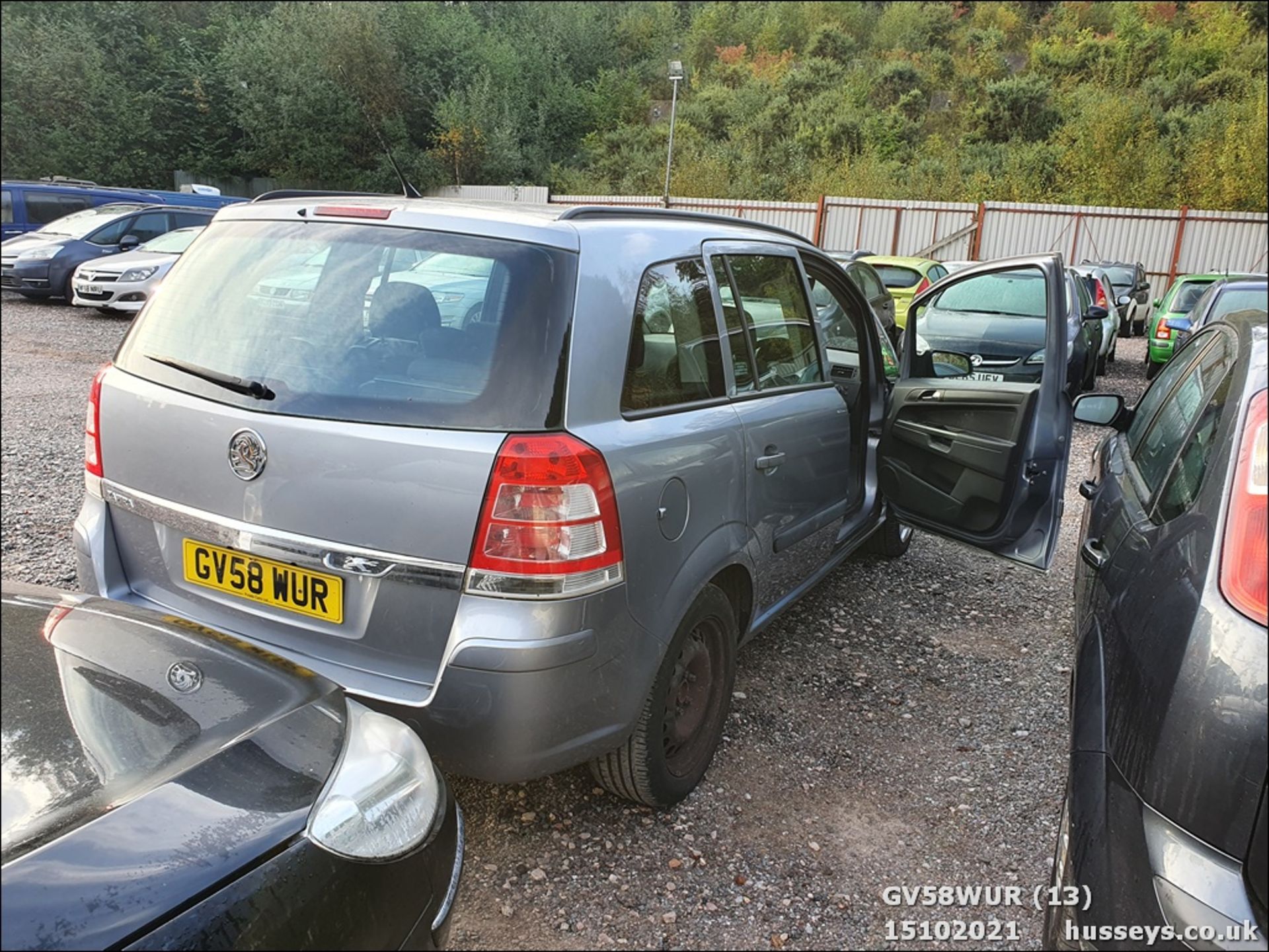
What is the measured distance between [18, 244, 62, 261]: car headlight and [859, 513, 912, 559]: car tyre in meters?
13.3

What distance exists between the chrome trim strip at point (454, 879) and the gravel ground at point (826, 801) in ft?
1.40

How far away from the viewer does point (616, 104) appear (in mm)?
40438

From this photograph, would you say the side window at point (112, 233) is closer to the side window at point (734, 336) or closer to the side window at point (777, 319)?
the side window at point (777, 319)

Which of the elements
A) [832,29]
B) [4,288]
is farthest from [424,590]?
[832,29]

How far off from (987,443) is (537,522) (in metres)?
2.39

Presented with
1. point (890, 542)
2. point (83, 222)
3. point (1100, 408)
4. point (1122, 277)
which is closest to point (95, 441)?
point (1100, 408)

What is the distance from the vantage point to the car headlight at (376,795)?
1.48m

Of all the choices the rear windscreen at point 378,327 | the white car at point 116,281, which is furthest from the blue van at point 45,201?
the rear windscreen at point 378,327

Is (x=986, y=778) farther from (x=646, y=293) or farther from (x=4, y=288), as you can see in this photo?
(x=4, y=288)

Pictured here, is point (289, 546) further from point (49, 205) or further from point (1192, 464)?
point (49, 205)

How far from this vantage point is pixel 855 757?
9.80 feet

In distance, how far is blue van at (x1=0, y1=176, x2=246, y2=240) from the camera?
15359mm

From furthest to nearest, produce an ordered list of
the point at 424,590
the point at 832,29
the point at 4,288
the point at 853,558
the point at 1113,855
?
the point at 832,29 → the point at 4,288 → the point at 853,558 → the point at 424,590 → the point at 1113,855

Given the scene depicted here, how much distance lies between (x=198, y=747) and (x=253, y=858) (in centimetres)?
25
